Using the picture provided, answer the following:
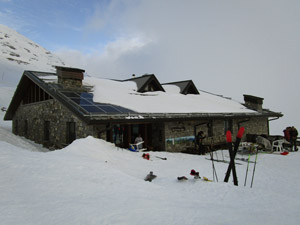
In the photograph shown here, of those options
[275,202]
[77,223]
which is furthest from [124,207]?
[275,202]

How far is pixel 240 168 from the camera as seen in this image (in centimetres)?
972

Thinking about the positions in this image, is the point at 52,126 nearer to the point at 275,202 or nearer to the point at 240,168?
the point at 240,168

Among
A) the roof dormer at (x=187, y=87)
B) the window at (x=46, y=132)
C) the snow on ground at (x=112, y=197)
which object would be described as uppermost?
the roof dormer at (x=187, y=87)

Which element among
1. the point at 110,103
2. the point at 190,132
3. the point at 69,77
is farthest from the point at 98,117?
the point at 190,132

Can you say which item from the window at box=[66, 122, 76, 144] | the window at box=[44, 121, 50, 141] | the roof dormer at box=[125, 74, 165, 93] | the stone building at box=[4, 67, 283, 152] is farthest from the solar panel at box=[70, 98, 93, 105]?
the roof dormer at box=[125, 74, 165, 93]

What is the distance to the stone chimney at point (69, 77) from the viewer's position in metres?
13.1

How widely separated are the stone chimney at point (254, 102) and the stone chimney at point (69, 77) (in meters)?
15.9

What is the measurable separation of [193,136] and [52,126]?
8792 mm

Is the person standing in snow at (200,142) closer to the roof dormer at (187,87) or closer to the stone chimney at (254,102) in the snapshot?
the roof dormer at (187,87)

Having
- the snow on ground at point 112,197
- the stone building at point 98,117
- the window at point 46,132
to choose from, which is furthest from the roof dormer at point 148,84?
the snow on ground at point 112,197

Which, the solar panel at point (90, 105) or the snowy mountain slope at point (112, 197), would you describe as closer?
the snowy mountain slope at point (112, 197)

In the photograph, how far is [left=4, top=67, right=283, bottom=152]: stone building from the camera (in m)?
10.4

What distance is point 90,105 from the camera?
425 inches

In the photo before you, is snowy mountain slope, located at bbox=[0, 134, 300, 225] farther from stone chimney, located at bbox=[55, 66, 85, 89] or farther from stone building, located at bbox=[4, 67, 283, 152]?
stone chimney, located at bbox=[55, 66, 85, 89]
